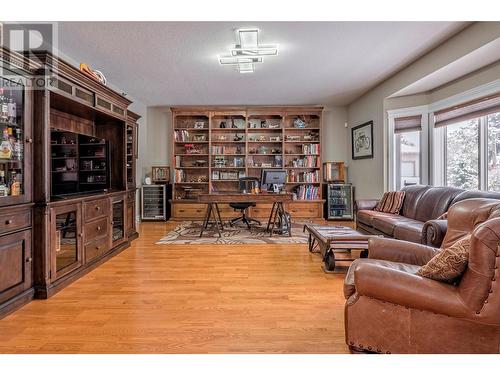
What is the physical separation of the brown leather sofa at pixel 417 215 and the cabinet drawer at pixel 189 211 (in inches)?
130

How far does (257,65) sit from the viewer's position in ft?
13.5

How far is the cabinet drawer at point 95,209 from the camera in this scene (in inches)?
115

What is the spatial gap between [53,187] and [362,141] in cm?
536

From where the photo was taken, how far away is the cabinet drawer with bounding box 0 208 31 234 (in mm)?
2014

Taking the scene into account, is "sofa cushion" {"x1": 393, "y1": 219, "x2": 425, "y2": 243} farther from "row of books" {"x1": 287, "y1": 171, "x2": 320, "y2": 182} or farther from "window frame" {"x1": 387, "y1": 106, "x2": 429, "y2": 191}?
"row of books" {"x1": 287, "y1": 171, "x2": 320, "y2": 182}

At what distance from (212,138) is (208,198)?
8.11 feet

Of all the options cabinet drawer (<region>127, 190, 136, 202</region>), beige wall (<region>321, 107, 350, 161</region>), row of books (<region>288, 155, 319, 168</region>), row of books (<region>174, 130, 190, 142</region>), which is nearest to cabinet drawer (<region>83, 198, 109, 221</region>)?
cabinet drawer (<region>127, 190, 136, 202</region>)

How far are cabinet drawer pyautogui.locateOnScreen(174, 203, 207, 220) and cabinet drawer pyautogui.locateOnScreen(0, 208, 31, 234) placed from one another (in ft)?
13.0

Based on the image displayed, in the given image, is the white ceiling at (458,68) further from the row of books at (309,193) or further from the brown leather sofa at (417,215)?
the row of books at (309,193)

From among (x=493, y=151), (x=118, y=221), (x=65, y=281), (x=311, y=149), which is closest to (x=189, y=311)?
(x=65, y=281)

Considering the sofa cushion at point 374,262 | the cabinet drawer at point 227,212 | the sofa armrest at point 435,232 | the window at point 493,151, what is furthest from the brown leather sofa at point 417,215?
the cabinet drawer at point 227,212

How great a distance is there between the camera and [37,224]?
233 centimetres
